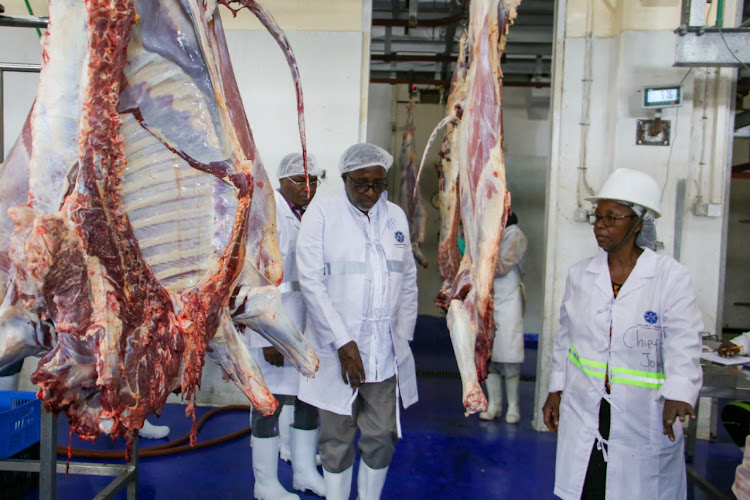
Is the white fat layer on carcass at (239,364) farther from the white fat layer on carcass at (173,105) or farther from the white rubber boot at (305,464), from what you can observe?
the white rubber boot at (305,464)

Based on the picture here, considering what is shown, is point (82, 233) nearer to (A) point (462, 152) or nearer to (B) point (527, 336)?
(A) point (462, 152)

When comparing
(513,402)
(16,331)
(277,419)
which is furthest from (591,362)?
(513,402)

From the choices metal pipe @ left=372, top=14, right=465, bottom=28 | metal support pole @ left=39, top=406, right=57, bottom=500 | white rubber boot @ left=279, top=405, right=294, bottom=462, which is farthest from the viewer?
metal pipe @ left=372, top=14, right=465, bottom=28

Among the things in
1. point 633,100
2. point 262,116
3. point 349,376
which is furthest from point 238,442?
point 633,100

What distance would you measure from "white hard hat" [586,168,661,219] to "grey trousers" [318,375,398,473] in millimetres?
1313

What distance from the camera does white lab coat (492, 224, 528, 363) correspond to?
4641 millimetres

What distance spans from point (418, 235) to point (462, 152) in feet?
12.8

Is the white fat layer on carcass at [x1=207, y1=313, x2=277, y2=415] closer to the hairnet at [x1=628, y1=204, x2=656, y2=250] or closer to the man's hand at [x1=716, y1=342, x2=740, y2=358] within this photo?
the hairnet at [x1=628, y1=204, x2=656, y2=250]

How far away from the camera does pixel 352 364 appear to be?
263cm

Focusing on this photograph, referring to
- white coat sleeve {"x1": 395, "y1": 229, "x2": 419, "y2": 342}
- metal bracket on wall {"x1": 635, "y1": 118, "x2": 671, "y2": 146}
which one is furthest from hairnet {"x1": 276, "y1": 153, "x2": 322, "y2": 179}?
metal bracket on wall {"x1": 635, "y1": 118, "x2": 671, "y2": 146}

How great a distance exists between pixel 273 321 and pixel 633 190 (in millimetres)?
1573

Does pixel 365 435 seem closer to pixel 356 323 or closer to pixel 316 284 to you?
pixel 356 323

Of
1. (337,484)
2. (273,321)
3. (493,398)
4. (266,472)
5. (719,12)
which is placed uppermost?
(719,12)

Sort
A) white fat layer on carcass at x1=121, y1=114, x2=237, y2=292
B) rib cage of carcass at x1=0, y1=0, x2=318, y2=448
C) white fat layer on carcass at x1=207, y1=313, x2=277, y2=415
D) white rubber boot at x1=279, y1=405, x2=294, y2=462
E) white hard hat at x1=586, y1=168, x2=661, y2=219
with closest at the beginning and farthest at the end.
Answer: rib cage of carcass at x1=0, y1=0, x2=318, y2=448 < white fat layer on carcass at x1=121, y1=114, x2=237, y2=292 < white fat layer on carcass at x1=207, y1=313, x2=277, y2=415 < white hard hat at x1=586, y1=168, x2=661, y2=219 < white rubber boot at x1=279, y1=405, x2=294, y2=462
